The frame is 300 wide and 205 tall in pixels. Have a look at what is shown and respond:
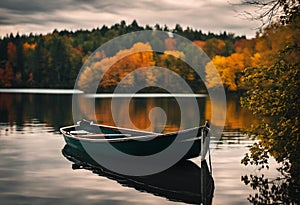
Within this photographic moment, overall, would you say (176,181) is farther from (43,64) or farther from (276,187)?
(43,64)

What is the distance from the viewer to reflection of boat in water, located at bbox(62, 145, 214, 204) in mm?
17750

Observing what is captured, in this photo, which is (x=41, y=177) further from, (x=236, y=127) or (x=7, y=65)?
(x=7, y=65)

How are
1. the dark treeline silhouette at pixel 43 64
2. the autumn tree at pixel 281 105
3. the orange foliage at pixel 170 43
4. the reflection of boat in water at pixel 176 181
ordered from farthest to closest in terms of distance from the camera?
the orange foliage at pixel 170 43 → the dark treeline silhouette at pixel 43 64 → the reflection of boat in water at pixel 176 181 → the autumn tree at pixel 281 105

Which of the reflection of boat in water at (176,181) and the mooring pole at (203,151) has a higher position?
the mooring pole at (203,151)

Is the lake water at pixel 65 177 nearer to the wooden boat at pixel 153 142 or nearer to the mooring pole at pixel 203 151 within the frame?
the mooring pole at pixel 203 151

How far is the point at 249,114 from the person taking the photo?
176 ft

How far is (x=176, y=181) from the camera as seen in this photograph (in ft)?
65.4

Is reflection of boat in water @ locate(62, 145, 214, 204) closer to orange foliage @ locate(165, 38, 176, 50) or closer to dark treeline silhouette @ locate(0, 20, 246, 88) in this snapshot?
dark treeline silhouette @ locate(0, 20, 246, 88)

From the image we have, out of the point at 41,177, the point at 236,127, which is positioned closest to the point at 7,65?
the point at 236,127

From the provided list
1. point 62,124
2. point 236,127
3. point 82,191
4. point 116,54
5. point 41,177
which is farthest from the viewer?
point 116,54

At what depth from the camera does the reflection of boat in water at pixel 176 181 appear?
1775 centimetres

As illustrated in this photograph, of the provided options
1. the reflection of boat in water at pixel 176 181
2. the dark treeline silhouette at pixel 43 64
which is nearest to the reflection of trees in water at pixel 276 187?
the reflection of boat in water at pixel 176 181

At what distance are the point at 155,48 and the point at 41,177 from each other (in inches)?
5119

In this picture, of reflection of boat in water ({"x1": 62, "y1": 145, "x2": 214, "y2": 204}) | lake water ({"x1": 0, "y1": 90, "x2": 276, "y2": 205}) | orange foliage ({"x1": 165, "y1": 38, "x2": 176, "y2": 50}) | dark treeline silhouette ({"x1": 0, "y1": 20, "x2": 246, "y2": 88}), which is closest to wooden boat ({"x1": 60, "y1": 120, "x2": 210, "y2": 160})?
reflection of boat in water ({"x1": 62, "y1": 145, "x2": 214, "y2": 204})
